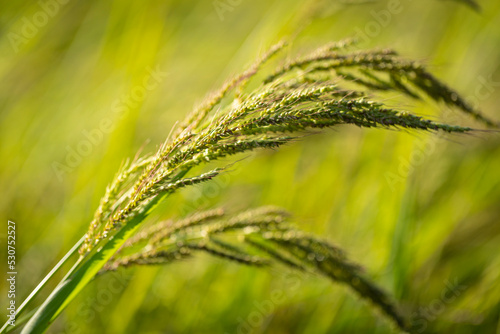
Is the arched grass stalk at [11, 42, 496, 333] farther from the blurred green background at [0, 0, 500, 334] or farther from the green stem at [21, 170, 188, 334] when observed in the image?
the blurred green background at [0, 0, 500, 334]

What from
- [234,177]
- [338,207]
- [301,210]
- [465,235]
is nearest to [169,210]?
[234,177]

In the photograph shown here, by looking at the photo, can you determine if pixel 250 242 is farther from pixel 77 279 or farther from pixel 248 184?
pixel 248 184

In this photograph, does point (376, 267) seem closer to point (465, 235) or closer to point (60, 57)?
point (465, 235)

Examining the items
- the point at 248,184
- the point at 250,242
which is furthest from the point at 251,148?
the point at 248,184

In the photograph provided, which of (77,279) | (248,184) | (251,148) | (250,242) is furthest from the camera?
(248,184)

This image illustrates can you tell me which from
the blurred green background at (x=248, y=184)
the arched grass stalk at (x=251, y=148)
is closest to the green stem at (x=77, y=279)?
the arched grass stalk at (x=251, y=148)
